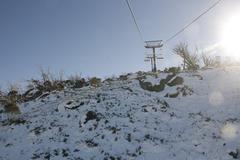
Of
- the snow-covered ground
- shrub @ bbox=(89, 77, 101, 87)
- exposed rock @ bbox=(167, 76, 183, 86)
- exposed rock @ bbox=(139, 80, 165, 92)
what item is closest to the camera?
the snow-covered ground

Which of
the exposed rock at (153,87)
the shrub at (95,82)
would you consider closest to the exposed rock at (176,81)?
the exposed rock at (153,87)

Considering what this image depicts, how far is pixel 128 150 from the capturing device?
15.5 metres

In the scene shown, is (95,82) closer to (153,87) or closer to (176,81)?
(153,87)

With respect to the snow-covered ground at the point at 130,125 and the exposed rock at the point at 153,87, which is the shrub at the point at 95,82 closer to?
the snow-covered ground at the point at 130,125

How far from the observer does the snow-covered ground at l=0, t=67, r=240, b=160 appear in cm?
1533

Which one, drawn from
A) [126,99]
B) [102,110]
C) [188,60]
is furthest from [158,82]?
[188,60]

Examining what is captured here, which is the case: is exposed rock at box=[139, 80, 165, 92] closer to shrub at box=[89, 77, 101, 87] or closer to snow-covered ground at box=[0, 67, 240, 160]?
snow-covered ground at box=[0, 67, 240, 160]

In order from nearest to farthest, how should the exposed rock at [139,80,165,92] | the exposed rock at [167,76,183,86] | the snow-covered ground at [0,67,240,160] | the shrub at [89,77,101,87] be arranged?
the snow-covered ground at [0,67,240,160]
the exposed rock at [139,80,165,92]
the exposed rock at [167,76,183,86]
the shrub at [89,77,101,87]

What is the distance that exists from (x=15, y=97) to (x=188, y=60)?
77.9 ft

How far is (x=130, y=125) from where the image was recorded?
733 inches

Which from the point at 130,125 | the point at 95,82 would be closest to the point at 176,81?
the point at 95,82

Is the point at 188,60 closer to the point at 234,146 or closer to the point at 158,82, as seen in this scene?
the point at 158,82

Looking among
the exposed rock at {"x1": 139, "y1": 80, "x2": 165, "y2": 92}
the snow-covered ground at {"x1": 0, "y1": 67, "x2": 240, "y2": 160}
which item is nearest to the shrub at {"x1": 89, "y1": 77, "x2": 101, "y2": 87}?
the snow-covered ground at {"x1": 0, "y1": 67, "x2": 240, "y2": 160}

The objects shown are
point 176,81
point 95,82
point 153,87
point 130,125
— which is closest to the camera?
point 130,125
